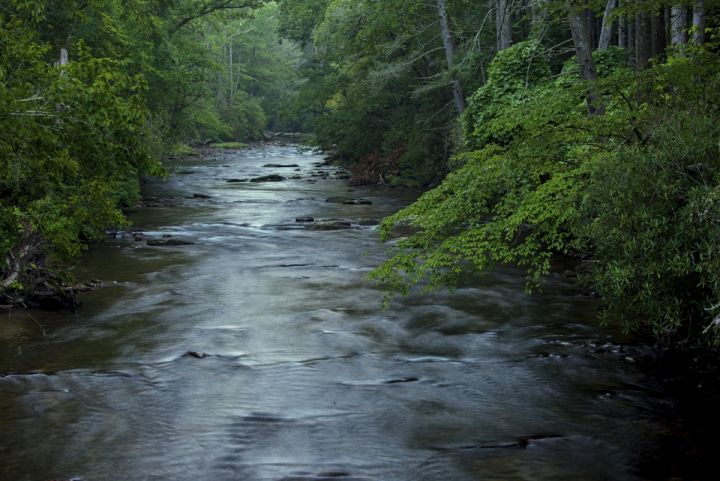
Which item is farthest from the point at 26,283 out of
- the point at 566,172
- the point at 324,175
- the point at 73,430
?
the point at 324,175

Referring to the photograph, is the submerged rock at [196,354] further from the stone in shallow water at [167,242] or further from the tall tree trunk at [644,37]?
the tall tree trunk at [644,37]

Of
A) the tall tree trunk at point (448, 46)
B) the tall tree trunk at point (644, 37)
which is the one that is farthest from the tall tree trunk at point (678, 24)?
the tall tree trunk at point (448, 46)

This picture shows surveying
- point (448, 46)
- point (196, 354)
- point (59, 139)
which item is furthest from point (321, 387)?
point (448, 46)

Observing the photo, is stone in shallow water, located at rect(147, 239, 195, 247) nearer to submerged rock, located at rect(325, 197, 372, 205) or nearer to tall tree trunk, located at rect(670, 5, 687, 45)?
submerged rock, located at rect(325, 197, 372, 205)

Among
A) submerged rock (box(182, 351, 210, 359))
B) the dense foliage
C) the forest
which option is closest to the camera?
the dense foliage

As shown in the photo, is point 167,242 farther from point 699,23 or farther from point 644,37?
point 699,23

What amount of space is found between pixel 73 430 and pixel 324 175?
31.5 metres

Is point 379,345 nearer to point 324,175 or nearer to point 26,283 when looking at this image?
point 26,283

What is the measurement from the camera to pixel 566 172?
9.43m

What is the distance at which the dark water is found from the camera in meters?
6.80

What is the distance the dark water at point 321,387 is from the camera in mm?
6797

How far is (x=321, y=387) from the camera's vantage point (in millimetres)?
8742

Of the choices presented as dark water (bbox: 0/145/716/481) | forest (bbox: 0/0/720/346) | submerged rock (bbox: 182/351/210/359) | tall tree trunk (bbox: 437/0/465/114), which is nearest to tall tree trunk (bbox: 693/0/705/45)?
forest (bbox: 0/0/720/346)

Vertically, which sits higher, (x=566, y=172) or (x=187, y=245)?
(x=566, y=172)
